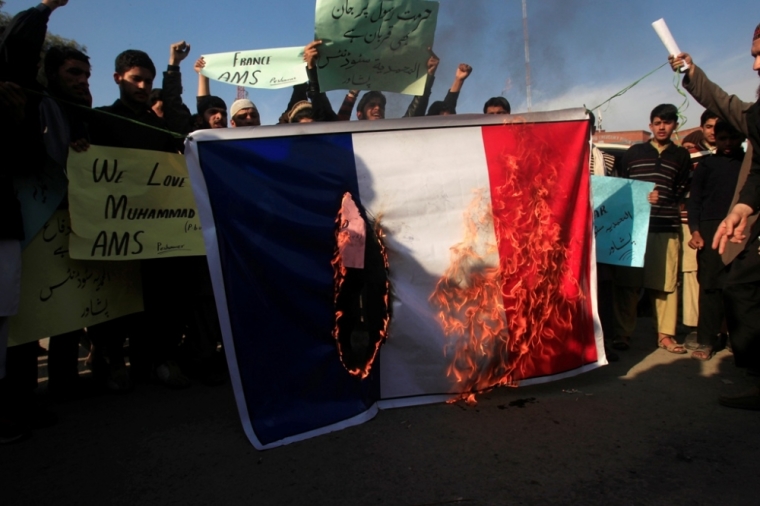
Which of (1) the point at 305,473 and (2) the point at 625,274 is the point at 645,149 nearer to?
(2) the point at 625,274

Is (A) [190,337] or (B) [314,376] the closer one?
(B) [314,376]

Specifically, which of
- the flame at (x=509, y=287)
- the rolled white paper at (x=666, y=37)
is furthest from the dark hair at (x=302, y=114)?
the rolled white paper at (x=666, y=37)

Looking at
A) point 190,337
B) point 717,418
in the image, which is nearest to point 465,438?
point 717,418

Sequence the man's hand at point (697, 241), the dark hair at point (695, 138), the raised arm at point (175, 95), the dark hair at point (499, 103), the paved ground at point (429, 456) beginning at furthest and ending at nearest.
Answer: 1. the dark hair at point (695, 138)
2. the dark hair at point (499, 103)
3. the man's hand at point (697, 241)
4. the raised arm at point (175, 95)
5. the paved ground at point (429, 456)

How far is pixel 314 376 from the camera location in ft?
9.80

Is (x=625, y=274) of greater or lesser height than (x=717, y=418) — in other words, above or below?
above

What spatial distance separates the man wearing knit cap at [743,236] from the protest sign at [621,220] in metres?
0.74

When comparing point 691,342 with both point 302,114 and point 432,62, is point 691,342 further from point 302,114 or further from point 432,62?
point 302,114

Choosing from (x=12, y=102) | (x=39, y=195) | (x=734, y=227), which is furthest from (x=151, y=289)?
(x=734, y=227)

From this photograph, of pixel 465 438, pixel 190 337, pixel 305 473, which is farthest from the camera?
pixel 190 337

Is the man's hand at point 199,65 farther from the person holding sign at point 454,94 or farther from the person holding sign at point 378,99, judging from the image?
the person holding sign at point 454,94

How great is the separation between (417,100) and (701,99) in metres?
2.21

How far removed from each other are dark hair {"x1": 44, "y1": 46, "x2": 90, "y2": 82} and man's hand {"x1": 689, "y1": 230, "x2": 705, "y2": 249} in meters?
4.72

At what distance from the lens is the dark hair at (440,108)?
522cm
